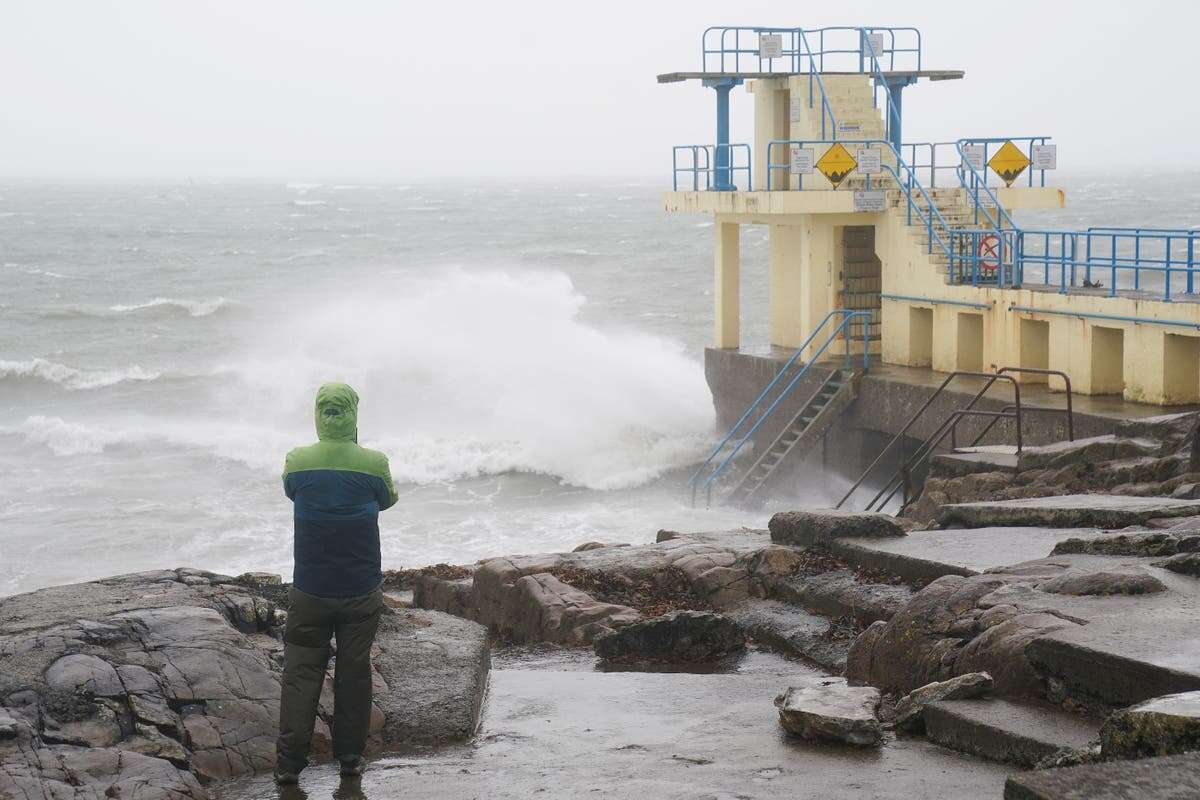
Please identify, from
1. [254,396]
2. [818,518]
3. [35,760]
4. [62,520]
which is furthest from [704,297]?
[35,760]

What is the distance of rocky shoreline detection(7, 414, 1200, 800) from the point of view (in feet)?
19.5

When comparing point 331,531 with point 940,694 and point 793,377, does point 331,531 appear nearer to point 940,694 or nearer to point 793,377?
point 940,694

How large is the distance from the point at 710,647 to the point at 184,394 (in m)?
29.3

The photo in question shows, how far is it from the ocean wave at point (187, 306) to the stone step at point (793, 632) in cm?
4784

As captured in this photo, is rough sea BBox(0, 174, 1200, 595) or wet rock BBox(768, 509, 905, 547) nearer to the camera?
wet rock BBox(768, 509, 905, 547)

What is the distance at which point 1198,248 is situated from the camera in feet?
242

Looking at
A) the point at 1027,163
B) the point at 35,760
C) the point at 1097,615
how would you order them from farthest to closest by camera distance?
1. the point at 1027,163
2. the point at 1097,615
3. the point at 35,760

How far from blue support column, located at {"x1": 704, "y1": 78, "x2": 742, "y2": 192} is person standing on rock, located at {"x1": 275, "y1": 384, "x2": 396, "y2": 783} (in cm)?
1821

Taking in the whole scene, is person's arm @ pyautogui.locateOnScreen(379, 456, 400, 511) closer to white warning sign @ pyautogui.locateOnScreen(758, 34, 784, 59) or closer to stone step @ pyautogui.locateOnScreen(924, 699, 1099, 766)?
stone step @ pyautogui.locateOnScreen(924, 699, 1099, 766)

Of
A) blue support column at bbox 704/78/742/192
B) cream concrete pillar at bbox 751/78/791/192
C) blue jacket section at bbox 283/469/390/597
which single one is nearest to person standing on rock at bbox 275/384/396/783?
blue jacket section at bbox 283/469/390/597

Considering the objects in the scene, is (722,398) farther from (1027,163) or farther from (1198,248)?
(1198,248)

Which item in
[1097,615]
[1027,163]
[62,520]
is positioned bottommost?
[62,520]

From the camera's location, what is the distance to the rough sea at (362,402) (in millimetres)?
20531

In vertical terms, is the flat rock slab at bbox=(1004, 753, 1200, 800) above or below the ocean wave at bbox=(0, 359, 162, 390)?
above
